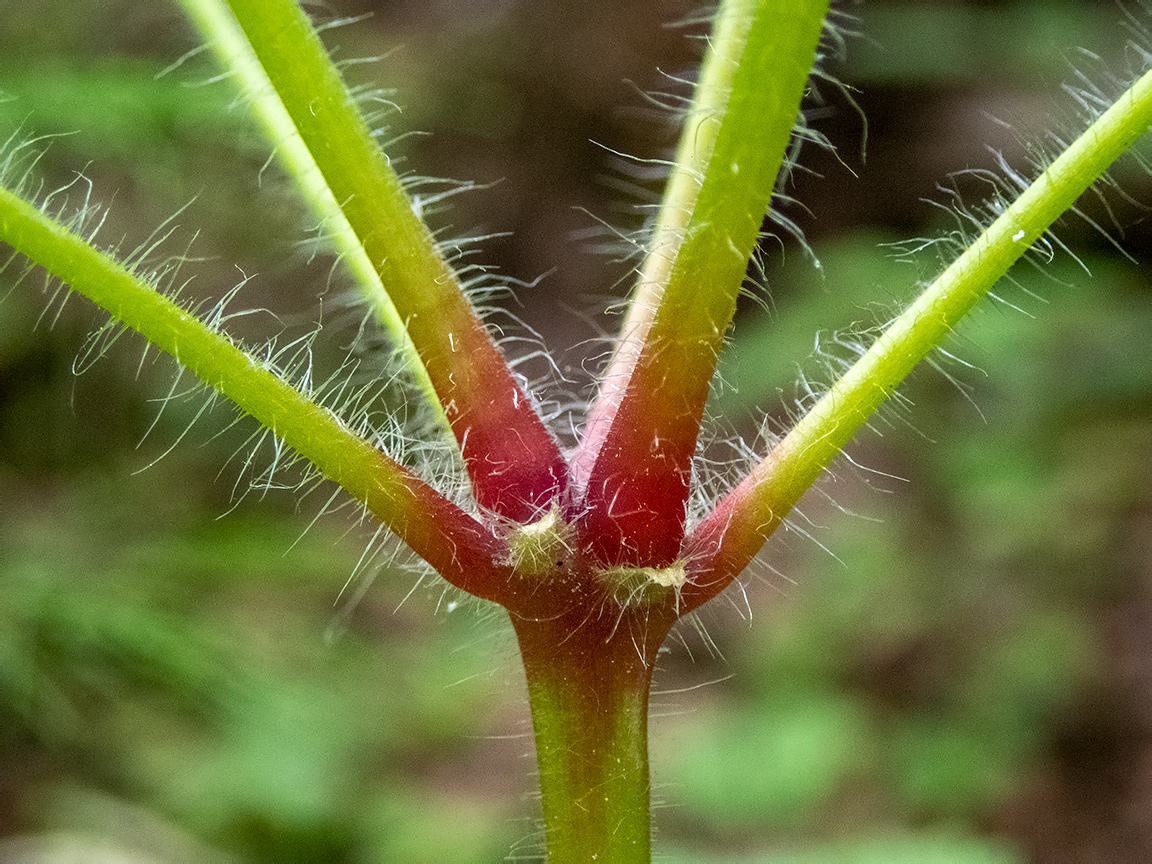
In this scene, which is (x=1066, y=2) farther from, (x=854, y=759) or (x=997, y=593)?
(x=854, y=759)

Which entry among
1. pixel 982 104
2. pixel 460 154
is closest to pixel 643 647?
pixel 982 104

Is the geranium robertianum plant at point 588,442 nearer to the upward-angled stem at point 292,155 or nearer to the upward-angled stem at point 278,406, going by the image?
the upward-angled stem at point 278,406

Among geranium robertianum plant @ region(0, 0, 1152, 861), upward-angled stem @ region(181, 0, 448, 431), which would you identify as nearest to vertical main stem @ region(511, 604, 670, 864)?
geranium robertianum plant @ region(0, 0, 1152, 861)

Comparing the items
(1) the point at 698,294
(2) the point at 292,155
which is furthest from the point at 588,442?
(2) the point at 292,155

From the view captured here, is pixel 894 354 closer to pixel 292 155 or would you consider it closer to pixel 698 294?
pixel 698 294

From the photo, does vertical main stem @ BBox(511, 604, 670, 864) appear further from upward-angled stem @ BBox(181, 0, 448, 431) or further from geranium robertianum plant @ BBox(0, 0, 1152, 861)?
upward-angled stem @ BBox(181, 0, 448, 431)

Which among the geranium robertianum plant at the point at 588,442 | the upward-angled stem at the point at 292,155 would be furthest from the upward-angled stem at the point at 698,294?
the upward-angled stem at the point at 292,155
